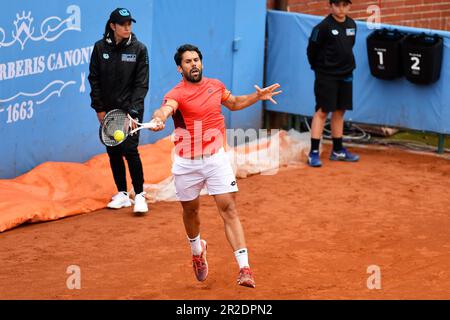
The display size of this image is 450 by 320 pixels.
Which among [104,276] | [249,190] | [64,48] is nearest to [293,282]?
[104,276]

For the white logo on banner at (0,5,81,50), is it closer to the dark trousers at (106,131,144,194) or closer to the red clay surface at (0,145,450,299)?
the dark trousers at (106,131,144,194)

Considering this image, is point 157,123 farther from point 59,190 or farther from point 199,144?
point 59,190

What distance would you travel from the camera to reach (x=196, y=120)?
7574mm

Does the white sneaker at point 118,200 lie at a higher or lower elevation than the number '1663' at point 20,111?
lower

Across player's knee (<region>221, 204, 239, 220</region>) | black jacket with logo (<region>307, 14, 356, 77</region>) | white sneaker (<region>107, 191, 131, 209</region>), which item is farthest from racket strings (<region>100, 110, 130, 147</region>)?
black jacket with logo (<region>307, 14, 356, 77</region>)

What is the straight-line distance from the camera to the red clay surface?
7.57 metres

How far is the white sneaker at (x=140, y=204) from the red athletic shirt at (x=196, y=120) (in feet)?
7.80

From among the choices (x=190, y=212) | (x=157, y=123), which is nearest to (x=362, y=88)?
(x=190, y=212)

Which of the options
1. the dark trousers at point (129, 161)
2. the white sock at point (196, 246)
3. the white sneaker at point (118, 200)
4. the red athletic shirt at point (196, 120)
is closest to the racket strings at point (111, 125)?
the red athletic shirt at point (196, 120)

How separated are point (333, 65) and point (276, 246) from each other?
12.9ft

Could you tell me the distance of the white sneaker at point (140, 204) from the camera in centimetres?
992

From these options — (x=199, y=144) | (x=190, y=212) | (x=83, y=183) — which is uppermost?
(x=199, y=144)

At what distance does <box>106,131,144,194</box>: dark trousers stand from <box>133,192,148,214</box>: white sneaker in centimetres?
9

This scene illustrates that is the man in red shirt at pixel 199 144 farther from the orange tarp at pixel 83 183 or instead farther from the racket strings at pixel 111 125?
the orange tarp at pixel 83 183
